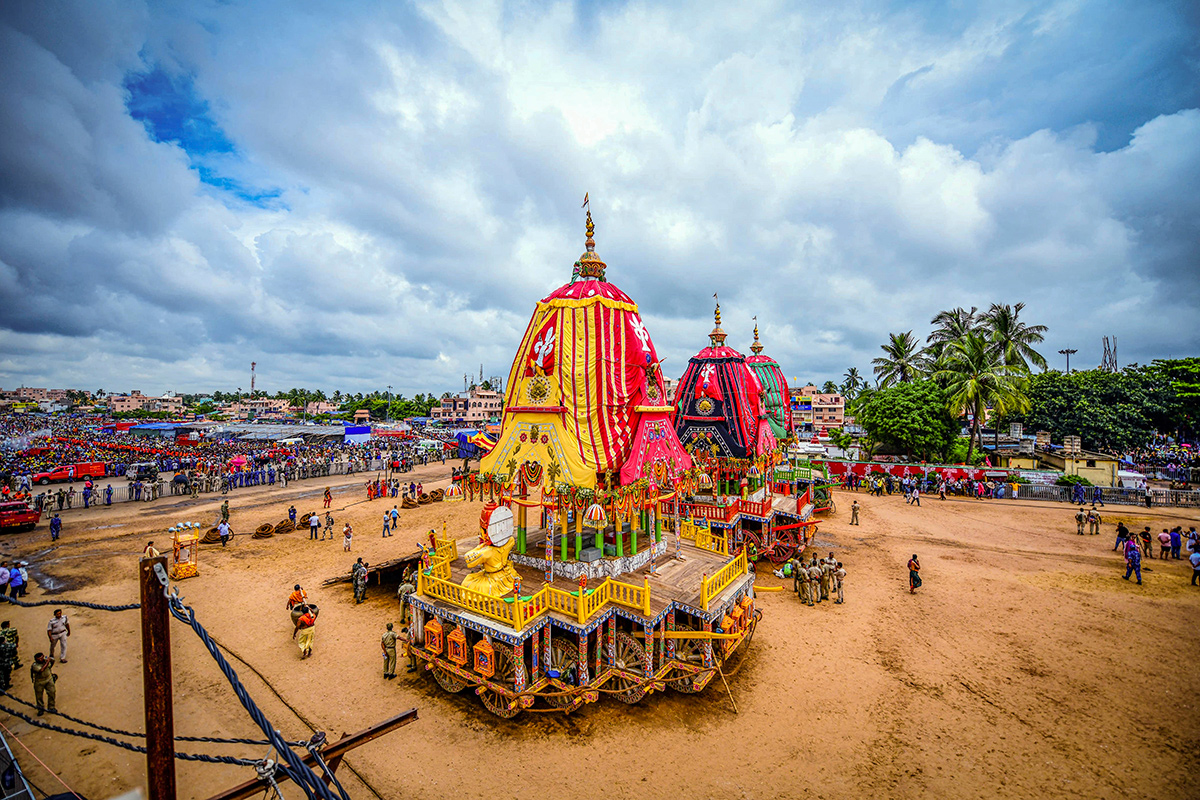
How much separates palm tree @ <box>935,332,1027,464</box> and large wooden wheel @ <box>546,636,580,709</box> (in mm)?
37051

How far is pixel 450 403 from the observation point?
4400 inches

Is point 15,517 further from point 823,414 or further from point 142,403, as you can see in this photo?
point 142,403

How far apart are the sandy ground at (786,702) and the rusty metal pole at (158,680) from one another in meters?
5.01

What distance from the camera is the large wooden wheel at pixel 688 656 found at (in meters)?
10.6

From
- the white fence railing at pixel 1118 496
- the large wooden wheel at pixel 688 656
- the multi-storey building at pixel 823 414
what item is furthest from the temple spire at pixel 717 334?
the multi-storey building at pixel 823 414

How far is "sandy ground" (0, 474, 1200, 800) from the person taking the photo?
8.34 metres

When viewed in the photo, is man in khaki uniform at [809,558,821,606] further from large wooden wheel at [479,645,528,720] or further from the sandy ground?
large wooden wheel at [479,645,528,720]

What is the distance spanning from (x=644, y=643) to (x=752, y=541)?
10316 mm

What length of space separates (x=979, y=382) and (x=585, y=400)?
122 ft

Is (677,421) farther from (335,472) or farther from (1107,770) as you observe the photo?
(335,472)

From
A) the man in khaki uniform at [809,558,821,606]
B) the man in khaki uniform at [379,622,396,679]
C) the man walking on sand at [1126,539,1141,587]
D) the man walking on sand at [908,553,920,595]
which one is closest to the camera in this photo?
the man in khaki uniform at [379,622,396,679]

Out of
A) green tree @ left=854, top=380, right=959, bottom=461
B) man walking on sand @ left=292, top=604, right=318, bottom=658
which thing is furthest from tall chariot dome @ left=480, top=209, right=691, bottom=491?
→ green tree @ left=854, top=380, right=959, bottom=461

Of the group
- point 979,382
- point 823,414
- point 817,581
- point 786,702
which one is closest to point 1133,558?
point 817,581

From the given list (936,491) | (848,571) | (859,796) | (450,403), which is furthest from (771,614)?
(450,403)
